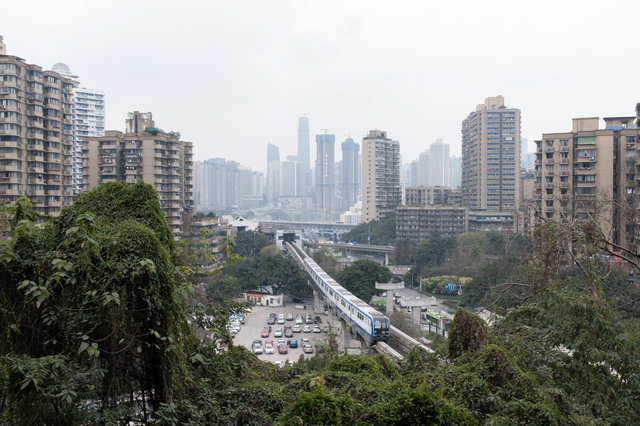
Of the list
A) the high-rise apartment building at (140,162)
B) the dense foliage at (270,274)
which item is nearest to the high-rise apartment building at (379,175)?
the dense foliage at (270,274)

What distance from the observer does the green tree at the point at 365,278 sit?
23.9 meters

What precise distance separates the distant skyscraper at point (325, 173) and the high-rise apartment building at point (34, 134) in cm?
9073

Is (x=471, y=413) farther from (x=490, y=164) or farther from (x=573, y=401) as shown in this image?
(x=490, y=164)

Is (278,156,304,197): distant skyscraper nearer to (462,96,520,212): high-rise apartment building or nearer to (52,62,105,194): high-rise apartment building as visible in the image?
(52,62,105,194): high-rise apartment building

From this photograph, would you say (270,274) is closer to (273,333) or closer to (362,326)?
(273,333)

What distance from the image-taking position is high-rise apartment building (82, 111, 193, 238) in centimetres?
2253

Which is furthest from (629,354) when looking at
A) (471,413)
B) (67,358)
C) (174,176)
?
(174,176)

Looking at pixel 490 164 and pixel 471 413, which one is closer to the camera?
pixel 471 413

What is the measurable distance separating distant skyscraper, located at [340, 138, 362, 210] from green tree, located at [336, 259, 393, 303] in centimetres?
8162

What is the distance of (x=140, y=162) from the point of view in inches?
890

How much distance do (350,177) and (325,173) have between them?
7461mm

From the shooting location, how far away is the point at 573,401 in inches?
147

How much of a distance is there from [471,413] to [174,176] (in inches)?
873

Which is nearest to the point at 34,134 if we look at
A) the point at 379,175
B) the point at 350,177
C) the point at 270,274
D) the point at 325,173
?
the point at 270,274
